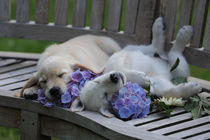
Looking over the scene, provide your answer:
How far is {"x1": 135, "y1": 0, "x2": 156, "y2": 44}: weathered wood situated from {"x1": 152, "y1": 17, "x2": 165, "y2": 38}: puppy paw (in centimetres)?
20

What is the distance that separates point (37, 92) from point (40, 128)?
0.97 feet

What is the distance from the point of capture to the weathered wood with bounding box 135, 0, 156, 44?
384 centimetres

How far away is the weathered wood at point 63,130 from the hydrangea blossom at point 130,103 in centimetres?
25

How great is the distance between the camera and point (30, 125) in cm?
312

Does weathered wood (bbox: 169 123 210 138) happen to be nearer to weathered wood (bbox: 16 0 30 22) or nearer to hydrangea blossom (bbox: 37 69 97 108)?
hydrangea blossom (bbox: 37 69 97 108)

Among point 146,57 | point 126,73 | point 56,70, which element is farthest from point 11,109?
point 146,57

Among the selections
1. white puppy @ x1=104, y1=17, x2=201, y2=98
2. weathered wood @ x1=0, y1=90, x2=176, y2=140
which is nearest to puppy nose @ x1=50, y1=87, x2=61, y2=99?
weathered wood @ x1=0, y1=90, x2=176, y2=140

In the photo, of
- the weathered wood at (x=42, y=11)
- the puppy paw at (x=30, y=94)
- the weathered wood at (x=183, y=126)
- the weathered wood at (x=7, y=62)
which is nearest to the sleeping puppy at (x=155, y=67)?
the weathered wood at (x=183, y=126)

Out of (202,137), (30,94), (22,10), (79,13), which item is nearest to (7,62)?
(22,10)

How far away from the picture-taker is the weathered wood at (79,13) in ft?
13.6

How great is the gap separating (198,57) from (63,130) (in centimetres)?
140

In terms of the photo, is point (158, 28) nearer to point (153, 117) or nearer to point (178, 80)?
point (178, 80)

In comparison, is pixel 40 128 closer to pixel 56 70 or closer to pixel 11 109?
pixel 11 109

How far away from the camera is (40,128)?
3.12 m
